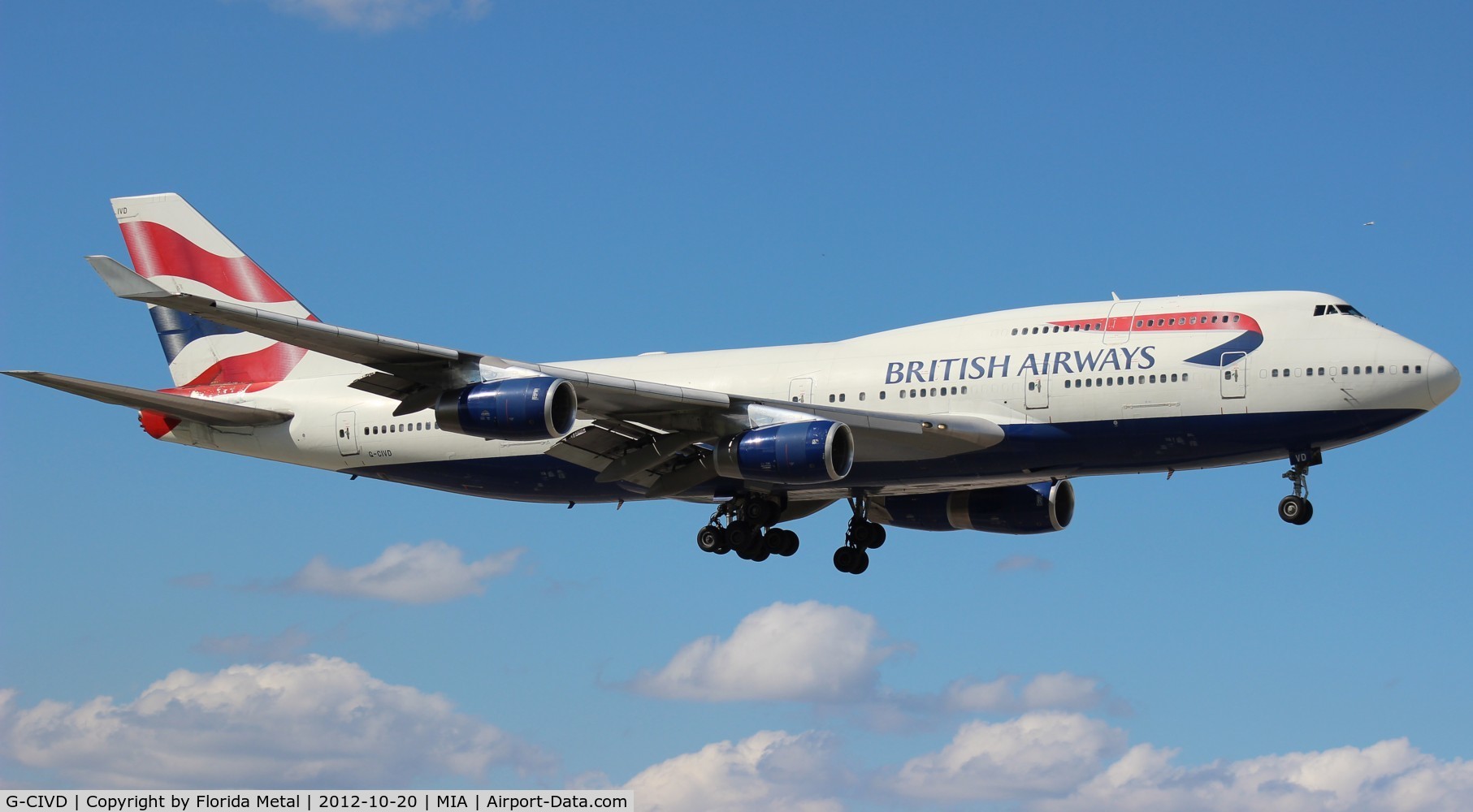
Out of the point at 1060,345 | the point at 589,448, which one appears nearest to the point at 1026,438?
the point at 1060,345

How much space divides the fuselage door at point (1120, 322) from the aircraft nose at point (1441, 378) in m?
6.60

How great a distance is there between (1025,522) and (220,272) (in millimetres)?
24418

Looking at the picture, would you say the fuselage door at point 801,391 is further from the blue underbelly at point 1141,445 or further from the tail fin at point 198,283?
the tail fin at point 198,283

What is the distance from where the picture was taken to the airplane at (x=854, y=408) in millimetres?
37750

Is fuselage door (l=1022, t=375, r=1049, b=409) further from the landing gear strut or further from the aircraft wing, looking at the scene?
the landing gear strut

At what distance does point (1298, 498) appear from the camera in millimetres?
39438

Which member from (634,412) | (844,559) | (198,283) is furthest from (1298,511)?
(198,283)

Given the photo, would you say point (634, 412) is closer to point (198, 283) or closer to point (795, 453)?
point (795, 453)

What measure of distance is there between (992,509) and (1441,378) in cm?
1330

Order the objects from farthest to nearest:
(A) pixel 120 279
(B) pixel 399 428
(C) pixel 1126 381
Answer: (B) pixel 399 428, (C) pixel 1126 381, (A) pixel 120 279

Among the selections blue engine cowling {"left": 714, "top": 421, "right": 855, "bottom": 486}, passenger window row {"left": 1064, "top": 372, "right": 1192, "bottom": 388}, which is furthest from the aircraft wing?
passenger window row {"left": 1064, "top": 372, "right": 1192, "bottom": 388}

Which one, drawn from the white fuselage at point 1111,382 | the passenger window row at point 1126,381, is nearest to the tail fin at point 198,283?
the white fuselage at point 1111,382

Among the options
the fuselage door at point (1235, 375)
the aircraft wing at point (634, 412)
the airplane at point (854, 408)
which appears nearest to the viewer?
the aircraft wing at point (634, 412)

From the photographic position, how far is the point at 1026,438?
39.6 m
